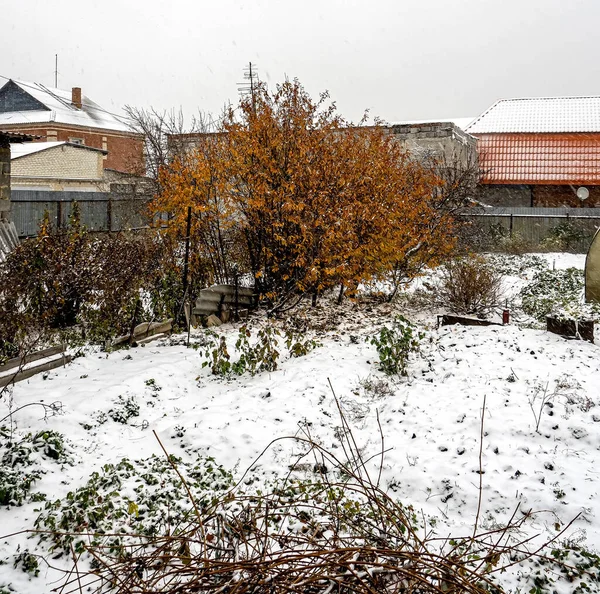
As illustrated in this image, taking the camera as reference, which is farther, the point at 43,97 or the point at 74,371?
the point at 43,97

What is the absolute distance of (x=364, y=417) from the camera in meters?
5.42

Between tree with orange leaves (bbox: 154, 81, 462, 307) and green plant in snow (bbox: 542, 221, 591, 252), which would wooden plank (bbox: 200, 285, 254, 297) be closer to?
tree with orange leaves (bbox: 154, 81, 462, 307)

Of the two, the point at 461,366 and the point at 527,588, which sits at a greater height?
the point at 461,366

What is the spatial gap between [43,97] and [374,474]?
1692 inches

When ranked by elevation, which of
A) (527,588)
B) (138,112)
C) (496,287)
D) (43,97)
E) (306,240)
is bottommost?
(527,588)

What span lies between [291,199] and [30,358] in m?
4.51

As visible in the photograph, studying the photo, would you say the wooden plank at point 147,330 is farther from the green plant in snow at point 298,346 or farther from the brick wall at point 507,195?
the brick wall at point 507,195

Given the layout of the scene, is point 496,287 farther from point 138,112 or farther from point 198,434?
point 138,112

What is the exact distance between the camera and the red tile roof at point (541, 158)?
21281 mm

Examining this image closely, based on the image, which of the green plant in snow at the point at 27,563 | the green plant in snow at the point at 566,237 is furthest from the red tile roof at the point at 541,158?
the green plant in snow at the point at 27,563

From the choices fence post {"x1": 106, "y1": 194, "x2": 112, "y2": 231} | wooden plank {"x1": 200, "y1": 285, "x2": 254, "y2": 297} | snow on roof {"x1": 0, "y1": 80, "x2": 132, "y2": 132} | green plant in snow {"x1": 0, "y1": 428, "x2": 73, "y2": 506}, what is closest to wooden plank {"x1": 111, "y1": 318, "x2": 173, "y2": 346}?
wooden plank {"x1": 200, "y1": 285, "x2": 254, "y2": 297}

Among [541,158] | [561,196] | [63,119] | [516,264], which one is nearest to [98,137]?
[63,119]

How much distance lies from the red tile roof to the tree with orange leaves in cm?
1282

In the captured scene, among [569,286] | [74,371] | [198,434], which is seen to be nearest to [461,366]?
[198,434]
